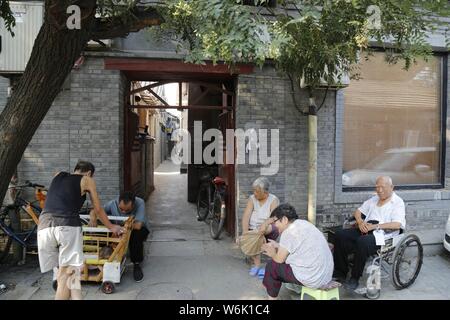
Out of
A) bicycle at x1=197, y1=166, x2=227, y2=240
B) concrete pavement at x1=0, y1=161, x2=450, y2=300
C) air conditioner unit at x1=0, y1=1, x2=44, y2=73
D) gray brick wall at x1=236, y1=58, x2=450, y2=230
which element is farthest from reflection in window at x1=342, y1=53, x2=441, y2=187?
air conditioner unit at x1=0, y1=1, x2=44, y2=73

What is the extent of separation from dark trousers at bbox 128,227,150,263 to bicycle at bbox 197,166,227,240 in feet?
5.90

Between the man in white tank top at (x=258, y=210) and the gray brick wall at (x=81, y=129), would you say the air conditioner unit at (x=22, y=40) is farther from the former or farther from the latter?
the man in white tank top at (x=258, y=210)

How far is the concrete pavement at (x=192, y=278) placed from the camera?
4652mm

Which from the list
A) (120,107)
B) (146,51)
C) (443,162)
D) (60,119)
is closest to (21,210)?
(60,119)

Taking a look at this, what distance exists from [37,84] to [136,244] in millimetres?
2316

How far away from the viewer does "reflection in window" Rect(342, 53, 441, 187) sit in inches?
273

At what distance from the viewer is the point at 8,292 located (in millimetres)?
4629

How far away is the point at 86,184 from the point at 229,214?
137 inches

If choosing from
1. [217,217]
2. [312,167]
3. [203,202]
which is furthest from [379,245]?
[203,202]

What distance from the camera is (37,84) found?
362 centimetres

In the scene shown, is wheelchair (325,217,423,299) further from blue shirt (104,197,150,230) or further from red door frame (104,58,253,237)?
→ blue shirt (104,197,150,230)

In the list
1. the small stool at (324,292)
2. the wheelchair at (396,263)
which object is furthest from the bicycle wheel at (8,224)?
the wheelchair at (396,263)

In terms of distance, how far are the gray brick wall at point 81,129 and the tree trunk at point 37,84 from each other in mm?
2271

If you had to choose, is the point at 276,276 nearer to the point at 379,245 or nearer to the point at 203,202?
the point at 379,245
